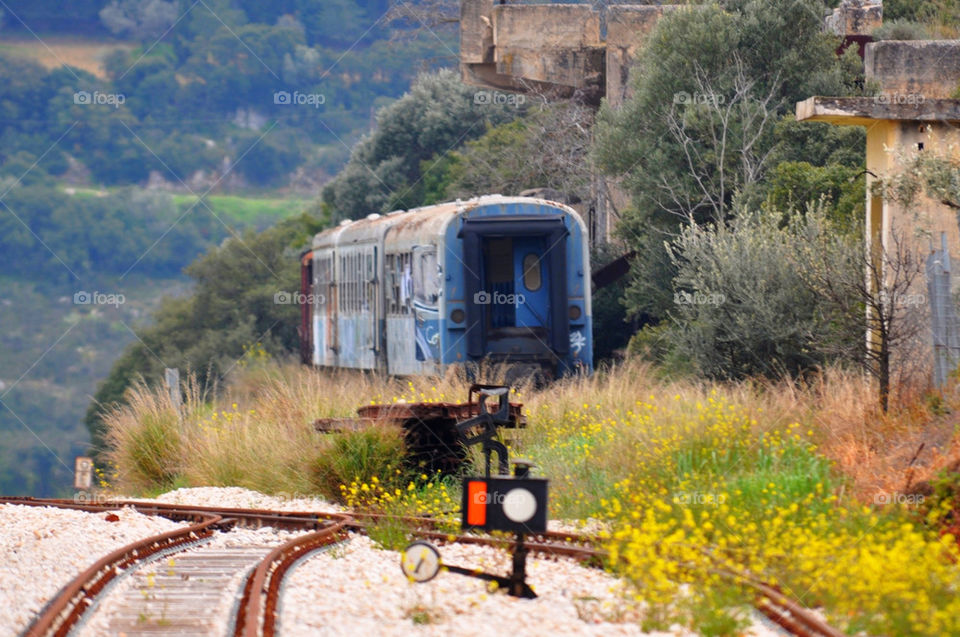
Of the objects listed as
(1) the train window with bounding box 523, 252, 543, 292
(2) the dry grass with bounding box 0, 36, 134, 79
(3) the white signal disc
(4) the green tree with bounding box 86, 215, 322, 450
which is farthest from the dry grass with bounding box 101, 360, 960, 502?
(2) the dry grass with bounding box 0, 36, 134, 79

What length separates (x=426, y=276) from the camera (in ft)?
62.4

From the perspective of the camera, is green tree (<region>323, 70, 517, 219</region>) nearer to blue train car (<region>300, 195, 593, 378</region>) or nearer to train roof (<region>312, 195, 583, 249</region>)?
train roof (<region>312, 195, 583, 249</region>)

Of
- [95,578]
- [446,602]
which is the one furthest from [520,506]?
[95,578]

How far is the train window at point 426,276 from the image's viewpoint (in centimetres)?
1870

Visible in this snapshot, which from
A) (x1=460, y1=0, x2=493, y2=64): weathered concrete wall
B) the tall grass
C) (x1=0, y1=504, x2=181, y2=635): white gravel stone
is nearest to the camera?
(x1=0, y1=504, x2=181, y2=635): white gravel stone

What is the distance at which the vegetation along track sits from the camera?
6.47 meters

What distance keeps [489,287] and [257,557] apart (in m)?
10.9

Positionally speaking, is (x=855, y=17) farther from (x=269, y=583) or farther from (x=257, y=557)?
(x=269, y=583)

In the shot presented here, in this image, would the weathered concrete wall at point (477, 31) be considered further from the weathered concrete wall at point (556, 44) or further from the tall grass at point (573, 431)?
the tall grass at point (573, 431)

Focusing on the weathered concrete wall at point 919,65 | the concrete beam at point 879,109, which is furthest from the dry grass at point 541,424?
the weathered concrete wall at point 919,65

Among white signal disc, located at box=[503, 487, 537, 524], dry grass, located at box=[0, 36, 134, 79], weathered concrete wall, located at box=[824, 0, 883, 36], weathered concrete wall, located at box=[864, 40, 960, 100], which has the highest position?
dry grass, located at box=[0, 36, 134, 79]

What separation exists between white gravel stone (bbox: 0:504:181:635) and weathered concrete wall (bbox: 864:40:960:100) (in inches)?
485

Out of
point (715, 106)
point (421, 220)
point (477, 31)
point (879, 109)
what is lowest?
point (421, 220)

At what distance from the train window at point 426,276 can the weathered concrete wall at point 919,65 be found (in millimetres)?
6802
